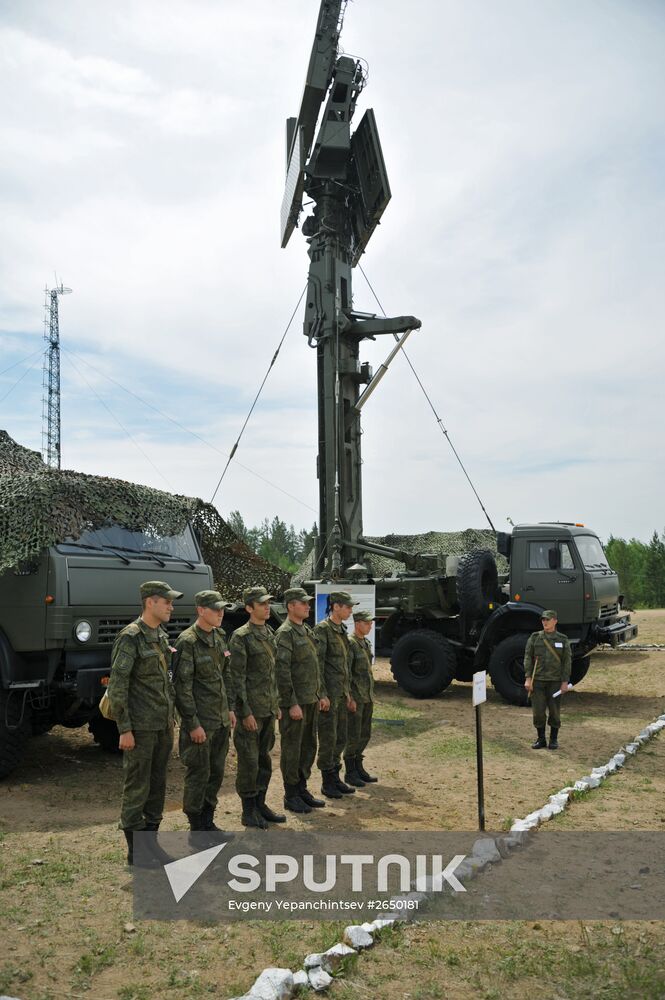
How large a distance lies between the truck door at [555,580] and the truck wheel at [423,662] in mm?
1373

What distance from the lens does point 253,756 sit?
17.4 ft

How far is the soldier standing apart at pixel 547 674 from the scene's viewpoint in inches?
316

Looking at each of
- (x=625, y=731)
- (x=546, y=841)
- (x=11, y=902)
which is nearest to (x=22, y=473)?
(x=11, y=902)

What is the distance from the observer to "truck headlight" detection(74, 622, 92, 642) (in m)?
6.03

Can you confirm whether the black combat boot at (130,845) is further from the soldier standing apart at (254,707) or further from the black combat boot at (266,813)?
the black combat boot at (266,813)

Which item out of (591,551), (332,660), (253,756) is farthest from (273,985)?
(591,551)

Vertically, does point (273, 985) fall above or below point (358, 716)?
below

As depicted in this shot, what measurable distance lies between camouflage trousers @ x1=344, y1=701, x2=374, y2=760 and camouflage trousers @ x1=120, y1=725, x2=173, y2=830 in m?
2.37

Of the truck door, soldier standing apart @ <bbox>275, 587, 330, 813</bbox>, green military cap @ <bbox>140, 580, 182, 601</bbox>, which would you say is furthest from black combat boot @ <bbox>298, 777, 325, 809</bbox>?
the truck door

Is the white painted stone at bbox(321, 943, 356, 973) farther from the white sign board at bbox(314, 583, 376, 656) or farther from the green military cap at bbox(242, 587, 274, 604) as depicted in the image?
the white sign board at bbox(314, 583, 376, 656)

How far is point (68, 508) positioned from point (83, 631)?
3.56 ft

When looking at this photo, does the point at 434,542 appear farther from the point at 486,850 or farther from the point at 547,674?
the point at 486,850

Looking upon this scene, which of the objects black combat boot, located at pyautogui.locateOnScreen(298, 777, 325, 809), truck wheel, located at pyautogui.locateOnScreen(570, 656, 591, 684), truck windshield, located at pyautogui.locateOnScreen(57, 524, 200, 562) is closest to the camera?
black combat boot, located at pyautogui.locateOnScreen(298, 777, 325, 809)

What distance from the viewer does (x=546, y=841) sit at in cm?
500
